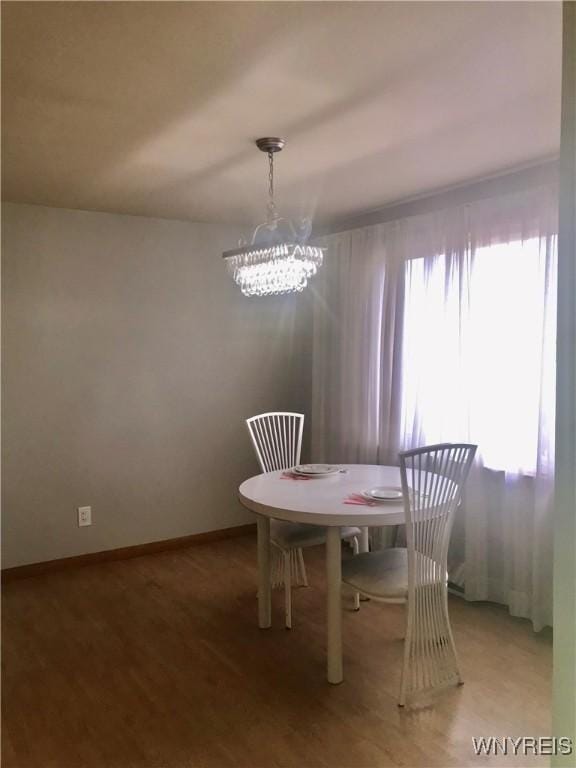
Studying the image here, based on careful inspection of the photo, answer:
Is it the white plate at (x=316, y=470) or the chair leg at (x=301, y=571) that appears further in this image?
the chair leg at (x=301, y=571)

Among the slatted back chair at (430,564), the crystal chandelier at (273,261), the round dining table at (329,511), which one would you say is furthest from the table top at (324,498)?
the crystal chandelier at (273,261)

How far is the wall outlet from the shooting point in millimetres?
4152

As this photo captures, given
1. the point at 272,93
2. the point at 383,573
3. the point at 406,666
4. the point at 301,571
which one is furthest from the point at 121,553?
the point at 272,93

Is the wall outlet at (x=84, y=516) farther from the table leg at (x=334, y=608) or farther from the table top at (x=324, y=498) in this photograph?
the table leg at (x=334, y=608)

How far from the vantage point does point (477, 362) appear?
349 centimetres

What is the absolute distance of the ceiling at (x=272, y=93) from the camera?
171 centimetres

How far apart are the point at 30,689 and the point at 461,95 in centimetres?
296

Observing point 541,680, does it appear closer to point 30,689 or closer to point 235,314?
point 30,689

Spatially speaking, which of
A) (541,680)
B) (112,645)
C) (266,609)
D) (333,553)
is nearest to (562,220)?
(333,553)

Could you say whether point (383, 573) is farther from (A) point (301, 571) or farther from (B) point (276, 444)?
(B) point (276, 444)

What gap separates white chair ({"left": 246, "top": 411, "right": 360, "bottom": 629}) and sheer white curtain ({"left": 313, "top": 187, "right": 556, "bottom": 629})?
2.20 feet

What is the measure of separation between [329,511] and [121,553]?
2280 millimetres

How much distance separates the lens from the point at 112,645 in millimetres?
3035

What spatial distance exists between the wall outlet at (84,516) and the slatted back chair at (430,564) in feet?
8.08
